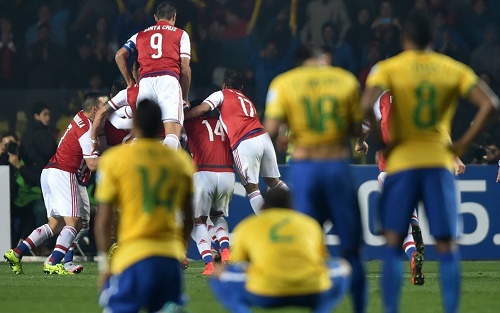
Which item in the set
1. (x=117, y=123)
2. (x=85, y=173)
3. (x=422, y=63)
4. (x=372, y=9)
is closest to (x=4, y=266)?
(x=85, y=173)

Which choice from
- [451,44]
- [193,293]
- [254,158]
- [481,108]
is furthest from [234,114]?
[451,44]

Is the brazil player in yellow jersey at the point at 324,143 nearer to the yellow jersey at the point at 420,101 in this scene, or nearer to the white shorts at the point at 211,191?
the yellow jersey at the point at 420,101

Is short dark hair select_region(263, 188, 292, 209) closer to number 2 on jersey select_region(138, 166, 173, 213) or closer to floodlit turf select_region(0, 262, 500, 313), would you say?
number 2 on jersey select_region(138, 166, 173, 213)

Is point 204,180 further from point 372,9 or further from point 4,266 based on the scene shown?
point 372,9

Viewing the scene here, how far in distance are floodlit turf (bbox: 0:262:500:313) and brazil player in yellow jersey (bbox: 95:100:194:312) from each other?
3.03 metres

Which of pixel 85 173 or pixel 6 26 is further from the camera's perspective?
pixel 6 26

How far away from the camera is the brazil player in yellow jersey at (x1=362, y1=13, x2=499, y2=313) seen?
318 inches

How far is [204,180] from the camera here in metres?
14.4

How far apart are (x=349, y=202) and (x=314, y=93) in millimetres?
740

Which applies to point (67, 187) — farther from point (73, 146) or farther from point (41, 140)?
point (41, 140)

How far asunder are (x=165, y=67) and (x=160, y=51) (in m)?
0.19

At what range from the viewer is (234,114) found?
14602 mm

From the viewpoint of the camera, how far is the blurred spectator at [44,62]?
2014cm

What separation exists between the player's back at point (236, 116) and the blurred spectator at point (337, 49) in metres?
6.01
